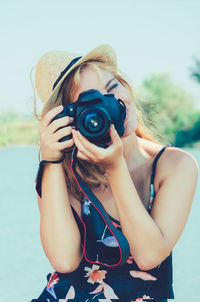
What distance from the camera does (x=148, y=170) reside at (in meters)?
1.29

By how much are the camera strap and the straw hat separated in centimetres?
26

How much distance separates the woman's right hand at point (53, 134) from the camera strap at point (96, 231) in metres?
0.04

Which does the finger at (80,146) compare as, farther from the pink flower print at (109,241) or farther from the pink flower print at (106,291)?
the pink flower print at (106,291)

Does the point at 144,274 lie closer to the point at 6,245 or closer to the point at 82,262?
the point at 82,262

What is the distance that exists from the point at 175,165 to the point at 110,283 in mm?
373

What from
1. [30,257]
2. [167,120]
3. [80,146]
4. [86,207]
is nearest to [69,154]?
[86,207]

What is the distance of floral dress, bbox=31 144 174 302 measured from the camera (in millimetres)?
1231

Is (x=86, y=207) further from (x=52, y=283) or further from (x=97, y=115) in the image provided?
(x=97, y=115)

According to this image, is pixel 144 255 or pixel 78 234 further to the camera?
pixel 78 234

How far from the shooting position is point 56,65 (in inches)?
54.2

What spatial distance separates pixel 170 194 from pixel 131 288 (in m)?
0.30

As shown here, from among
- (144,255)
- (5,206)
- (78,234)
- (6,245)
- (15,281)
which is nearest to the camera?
(144,255)

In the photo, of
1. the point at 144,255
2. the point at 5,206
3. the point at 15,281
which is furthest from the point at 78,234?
the point at 5,206

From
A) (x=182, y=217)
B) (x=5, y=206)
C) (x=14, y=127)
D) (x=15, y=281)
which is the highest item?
(x=182, y=217)
